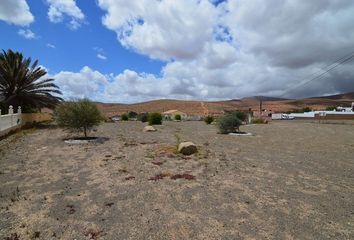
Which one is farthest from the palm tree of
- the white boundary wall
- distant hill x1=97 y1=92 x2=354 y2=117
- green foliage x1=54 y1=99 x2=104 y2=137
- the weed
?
distant hill x1=97 y1=92 x2=354 y2=117

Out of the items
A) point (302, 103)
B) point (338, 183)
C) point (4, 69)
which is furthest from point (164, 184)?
point (302, 103)

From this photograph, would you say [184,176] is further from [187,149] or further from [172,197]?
[187,149]

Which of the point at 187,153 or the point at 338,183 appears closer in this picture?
the point at 338,183

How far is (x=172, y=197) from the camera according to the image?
332 inches

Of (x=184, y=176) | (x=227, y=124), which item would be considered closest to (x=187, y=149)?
(x=184, y=176)

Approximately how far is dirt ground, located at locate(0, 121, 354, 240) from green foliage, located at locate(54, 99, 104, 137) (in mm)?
5246

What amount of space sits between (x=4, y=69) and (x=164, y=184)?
25223 millimetres

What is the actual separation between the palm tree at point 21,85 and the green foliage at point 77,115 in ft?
39.1

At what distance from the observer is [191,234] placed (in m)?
6.24

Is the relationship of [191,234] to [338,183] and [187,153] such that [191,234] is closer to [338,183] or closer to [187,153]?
[338,183]

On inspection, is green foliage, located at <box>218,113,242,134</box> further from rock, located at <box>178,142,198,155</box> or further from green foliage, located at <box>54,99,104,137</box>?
rock, located at <box>178,142,198,155</box>

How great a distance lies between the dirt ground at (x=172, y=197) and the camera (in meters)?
6.44

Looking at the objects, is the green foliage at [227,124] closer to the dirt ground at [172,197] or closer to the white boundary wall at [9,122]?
the dirt ground at [172,197]

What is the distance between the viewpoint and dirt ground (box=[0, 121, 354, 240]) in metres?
6.44
